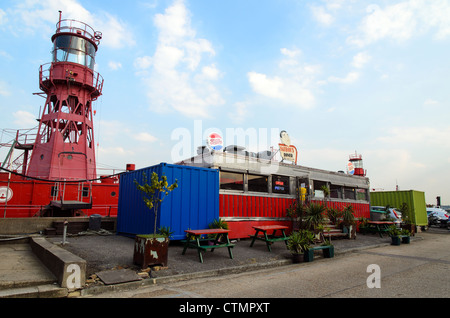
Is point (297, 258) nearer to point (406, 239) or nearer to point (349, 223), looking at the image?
point (349, 223)

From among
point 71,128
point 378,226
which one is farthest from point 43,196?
point 378,226

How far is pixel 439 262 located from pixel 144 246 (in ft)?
29.5

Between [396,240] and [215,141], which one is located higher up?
[215,141]

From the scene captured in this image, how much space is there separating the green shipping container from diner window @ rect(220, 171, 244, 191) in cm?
1759

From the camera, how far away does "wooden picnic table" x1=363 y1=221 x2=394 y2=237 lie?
622 inches

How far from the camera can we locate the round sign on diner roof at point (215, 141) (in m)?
11.6

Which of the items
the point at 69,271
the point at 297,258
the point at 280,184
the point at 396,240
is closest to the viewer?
the point at 69,271

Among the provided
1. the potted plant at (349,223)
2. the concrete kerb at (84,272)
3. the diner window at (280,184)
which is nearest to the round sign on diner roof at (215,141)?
the diner window at (280,184)

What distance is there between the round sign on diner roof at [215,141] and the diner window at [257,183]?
6.88 feet

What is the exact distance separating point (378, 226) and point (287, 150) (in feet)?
23.6

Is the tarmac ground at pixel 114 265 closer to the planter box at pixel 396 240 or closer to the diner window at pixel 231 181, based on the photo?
the diner window at pixel 231 181

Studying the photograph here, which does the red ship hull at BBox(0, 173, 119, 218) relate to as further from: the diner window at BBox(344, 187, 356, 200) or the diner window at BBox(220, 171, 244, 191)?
the diner window at BBox(344, 187, 356, 200)

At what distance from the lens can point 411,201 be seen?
22.3 meters

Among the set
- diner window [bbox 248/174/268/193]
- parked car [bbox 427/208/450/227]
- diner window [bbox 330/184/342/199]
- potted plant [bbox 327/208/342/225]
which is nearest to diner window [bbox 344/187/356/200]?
diner window [bbox 330/184/342/199]
